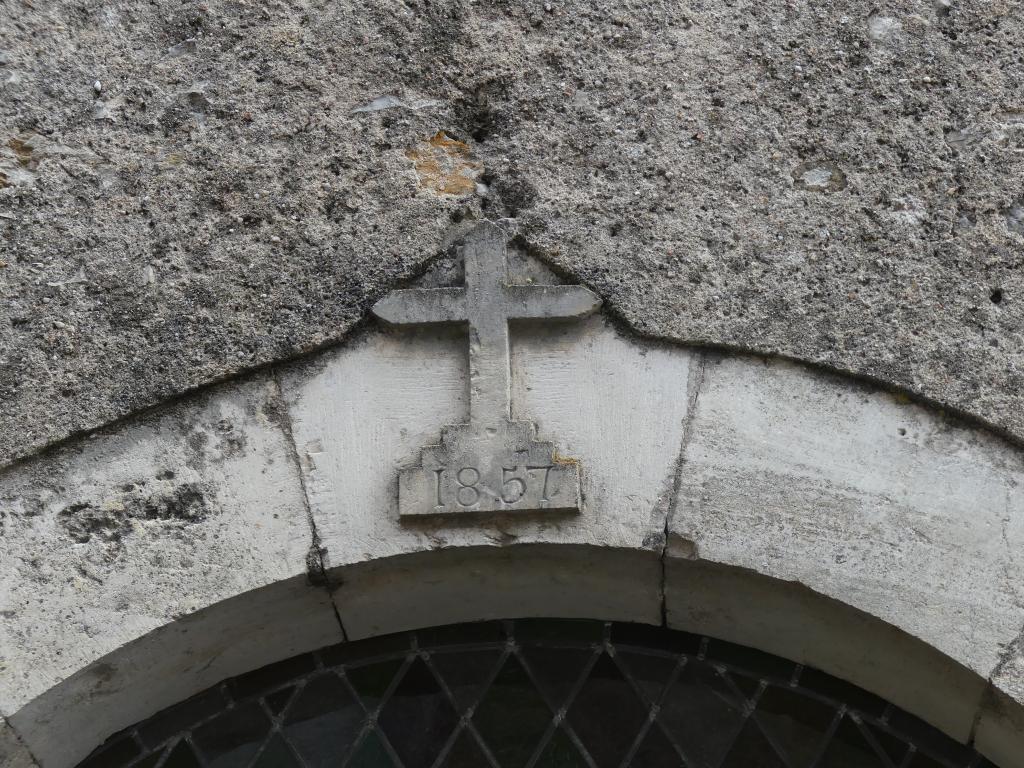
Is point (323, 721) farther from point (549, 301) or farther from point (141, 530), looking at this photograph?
point (549, 301)

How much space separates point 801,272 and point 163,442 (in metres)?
1.28

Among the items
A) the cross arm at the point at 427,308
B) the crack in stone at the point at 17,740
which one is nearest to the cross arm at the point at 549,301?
the cross arm at the point at 427,308

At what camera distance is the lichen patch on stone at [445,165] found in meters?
2.13

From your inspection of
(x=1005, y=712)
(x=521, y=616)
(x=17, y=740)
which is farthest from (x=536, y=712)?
(x=17, y=740)

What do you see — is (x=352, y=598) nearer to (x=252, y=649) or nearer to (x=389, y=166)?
(x=252, y=649)

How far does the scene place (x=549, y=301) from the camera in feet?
6.65

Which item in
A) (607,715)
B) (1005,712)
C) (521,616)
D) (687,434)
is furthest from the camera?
(521,616)

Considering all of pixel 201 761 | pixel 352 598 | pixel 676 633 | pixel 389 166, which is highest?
pixel 389 166

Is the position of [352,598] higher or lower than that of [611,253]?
lower

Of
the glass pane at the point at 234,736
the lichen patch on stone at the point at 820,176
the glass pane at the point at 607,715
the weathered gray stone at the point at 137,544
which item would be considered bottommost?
the glass pane at the point at 234,736

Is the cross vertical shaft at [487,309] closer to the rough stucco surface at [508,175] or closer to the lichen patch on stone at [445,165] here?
the rough stucco surface at [508,175]

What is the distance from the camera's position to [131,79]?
7.25ft

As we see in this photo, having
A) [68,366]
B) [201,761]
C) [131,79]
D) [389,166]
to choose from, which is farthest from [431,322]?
[201,761]

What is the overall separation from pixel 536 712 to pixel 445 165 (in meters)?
1.13
